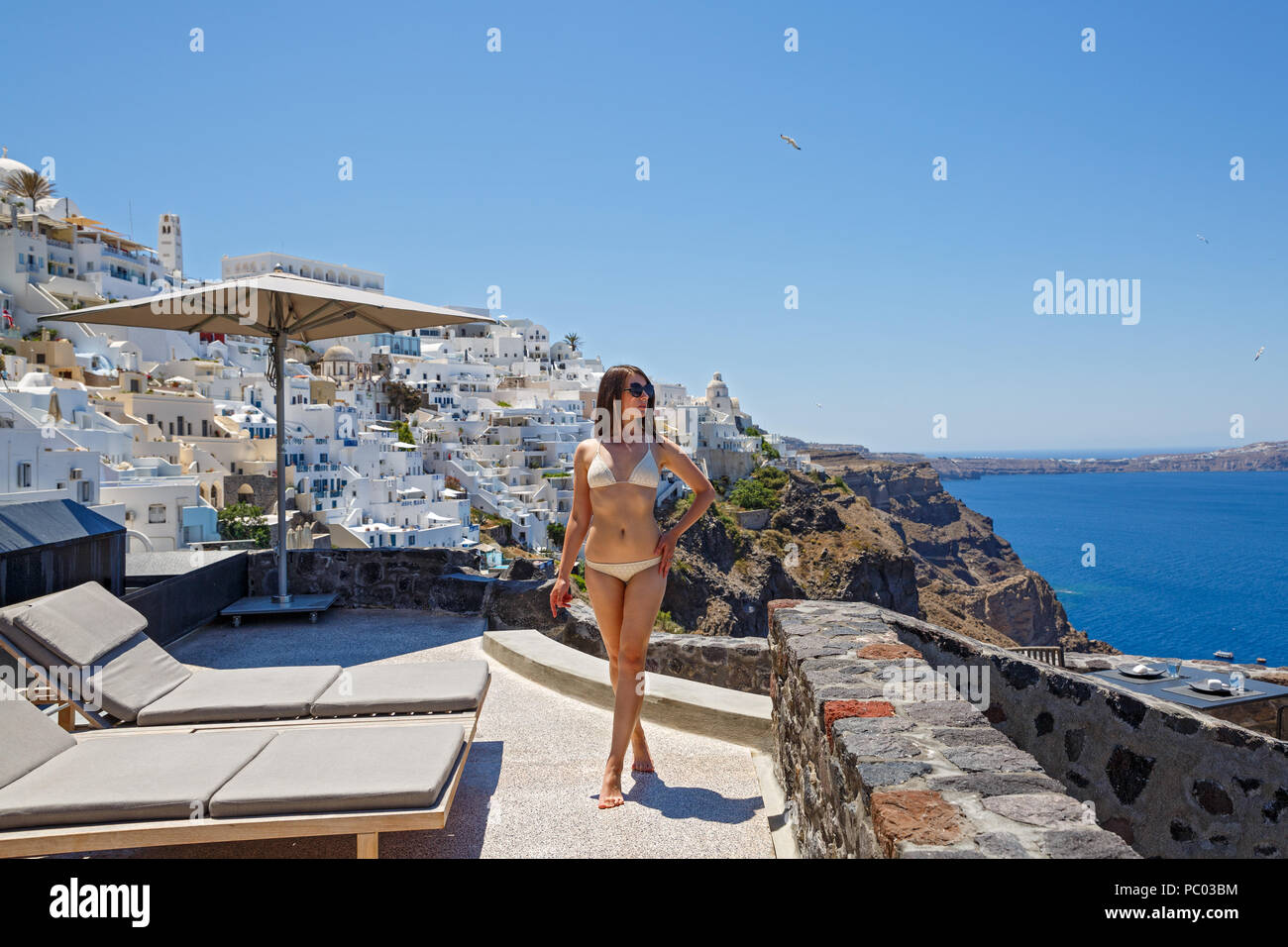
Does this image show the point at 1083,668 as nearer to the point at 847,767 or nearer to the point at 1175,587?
the point at 847,767

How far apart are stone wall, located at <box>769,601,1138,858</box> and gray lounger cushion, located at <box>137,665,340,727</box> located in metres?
2.09

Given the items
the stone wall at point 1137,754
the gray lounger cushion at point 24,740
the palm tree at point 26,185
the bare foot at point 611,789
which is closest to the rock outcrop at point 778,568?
the stone wall at point 1137,754

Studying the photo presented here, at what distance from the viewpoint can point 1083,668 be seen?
6055 mm

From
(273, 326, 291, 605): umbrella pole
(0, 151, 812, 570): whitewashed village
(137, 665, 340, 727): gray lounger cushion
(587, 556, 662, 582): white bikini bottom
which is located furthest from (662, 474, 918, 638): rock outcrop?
(587, 556, 662, 582): white bikini bottom

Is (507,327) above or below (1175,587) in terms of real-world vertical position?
above

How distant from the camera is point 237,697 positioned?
3.49 metres

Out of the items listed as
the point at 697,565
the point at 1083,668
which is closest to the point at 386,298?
the point at 1083,668

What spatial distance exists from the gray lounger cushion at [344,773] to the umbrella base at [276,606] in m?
3.44

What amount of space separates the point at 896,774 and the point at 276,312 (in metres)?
5.57

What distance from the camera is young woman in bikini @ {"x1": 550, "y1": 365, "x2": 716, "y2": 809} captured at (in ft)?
10.3

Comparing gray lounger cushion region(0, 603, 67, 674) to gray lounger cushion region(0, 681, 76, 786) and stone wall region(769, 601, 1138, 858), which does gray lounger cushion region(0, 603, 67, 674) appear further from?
stone wall region(769, 601, 1138, 858)

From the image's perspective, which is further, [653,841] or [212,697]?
[212,697]
